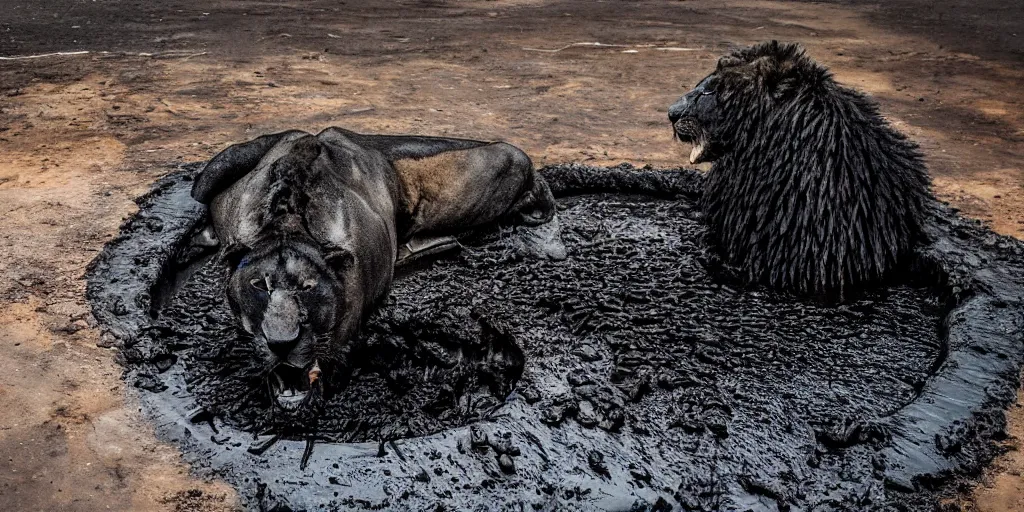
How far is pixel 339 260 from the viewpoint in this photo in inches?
143

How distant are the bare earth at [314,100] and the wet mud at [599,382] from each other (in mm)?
214

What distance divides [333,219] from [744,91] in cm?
238

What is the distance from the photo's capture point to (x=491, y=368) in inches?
167

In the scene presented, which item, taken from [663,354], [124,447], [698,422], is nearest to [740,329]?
[663,354]

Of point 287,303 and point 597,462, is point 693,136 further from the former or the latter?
point 287,303

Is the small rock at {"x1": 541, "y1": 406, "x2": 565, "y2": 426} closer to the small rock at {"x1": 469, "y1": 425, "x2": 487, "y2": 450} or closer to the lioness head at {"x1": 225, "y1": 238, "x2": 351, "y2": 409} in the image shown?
the small rock at {"x1": 469, "y1": 425, "x2": 487, "y2": 450}

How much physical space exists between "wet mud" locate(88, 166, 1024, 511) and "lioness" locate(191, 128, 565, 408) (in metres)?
0.19

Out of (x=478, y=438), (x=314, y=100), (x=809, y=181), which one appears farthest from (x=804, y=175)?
(x=314, y=100)

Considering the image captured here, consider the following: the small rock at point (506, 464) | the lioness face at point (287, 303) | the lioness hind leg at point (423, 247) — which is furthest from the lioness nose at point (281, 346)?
the lioness hind leg at point (423, 247)

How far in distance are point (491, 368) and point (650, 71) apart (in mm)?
6834

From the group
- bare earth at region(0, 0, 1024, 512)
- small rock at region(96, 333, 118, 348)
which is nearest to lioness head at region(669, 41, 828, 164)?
bare earth at region(0, 0, 1024, 512)

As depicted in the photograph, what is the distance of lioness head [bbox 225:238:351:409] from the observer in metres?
3.42

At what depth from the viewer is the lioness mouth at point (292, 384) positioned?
12.3 ft

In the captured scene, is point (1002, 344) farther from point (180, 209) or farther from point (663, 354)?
point (180, 209)
